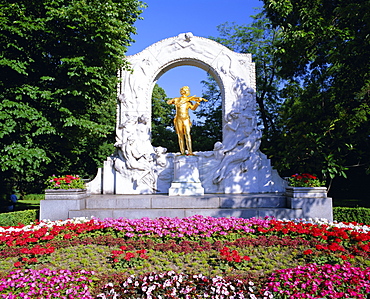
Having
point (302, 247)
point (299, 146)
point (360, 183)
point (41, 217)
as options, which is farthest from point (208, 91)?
point (302, 247)

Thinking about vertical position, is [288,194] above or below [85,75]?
below

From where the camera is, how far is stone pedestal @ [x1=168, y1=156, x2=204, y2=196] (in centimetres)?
987

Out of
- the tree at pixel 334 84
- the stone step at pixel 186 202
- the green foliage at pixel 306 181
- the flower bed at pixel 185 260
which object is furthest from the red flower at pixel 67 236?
the tree at pixel 334 84

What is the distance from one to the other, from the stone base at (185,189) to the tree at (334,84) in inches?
112

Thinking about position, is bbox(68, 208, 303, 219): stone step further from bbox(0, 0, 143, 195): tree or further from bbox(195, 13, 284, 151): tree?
bbox(195, 13, 284, 151): tree

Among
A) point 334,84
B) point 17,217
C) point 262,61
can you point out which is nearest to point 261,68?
point 262,61

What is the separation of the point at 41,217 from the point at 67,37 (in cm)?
555

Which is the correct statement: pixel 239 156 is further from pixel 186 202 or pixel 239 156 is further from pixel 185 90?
pixel 186 202

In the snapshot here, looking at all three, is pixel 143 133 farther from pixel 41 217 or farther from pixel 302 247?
pixel 302 247

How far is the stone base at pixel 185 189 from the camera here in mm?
9833

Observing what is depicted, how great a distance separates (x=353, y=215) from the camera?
9477 mm

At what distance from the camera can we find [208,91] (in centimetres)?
2097

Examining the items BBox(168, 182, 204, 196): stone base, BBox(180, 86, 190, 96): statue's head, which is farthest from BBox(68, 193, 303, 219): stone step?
BBox(180, 86, 190, 96): statue's head

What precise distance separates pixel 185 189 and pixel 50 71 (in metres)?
5.84
